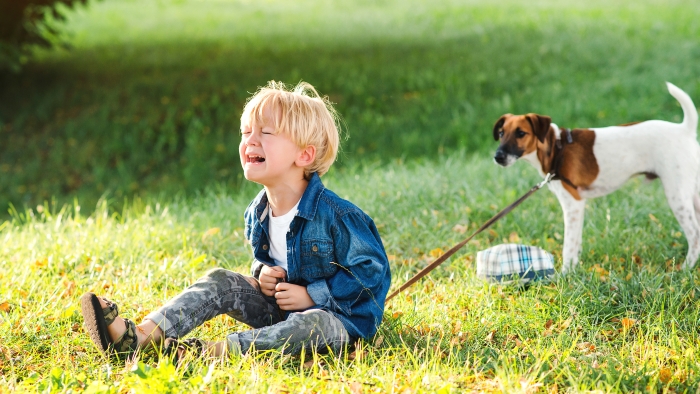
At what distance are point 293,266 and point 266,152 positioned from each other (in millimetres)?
578

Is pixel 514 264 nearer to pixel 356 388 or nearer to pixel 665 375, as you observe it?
pixel 665 375

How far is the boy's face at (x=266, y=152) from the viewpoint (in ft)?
11.4

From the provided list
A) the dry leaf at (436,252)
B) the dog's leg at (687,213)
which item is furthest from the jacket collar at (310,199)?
the dog's leg at (687,213)

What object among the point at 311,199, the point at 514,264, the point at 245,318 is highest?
the point at 311,199

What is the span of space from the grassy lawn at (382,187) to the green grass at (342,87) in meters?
0.05

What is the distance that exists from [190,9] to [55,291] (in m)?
20.9

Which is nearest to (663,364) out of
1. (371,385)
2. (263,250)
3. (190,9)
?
(371,385)

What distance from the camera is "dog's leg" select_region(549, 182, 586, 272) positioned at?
4.63m

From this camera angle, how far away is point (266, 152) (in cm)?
347

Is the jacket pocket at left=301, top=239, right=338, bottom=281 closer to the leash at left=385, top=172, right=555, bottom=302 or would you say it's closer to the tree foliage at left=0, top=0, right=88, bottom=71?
the leash at left=385, top=172, right=555, bottom=302

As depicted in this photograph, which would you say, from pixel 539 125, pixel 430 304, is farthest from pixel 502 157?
pixel 430 304

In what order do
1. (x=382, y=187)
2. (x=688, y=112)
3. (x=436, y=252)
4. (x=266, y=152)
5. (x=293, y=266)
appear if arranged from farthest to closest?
(x=382, y=187) → (x=436, y=252) → (x=688, y=112) → (x=293, y=266) → (x=266, y=152)

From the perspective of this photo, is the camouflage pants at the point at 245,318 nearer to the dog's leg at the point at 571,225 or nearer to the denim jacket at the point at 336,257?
the denim jacket at the point at 336,257

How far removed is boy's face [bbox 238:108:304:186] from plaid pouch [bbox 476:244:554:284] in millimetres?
1669
